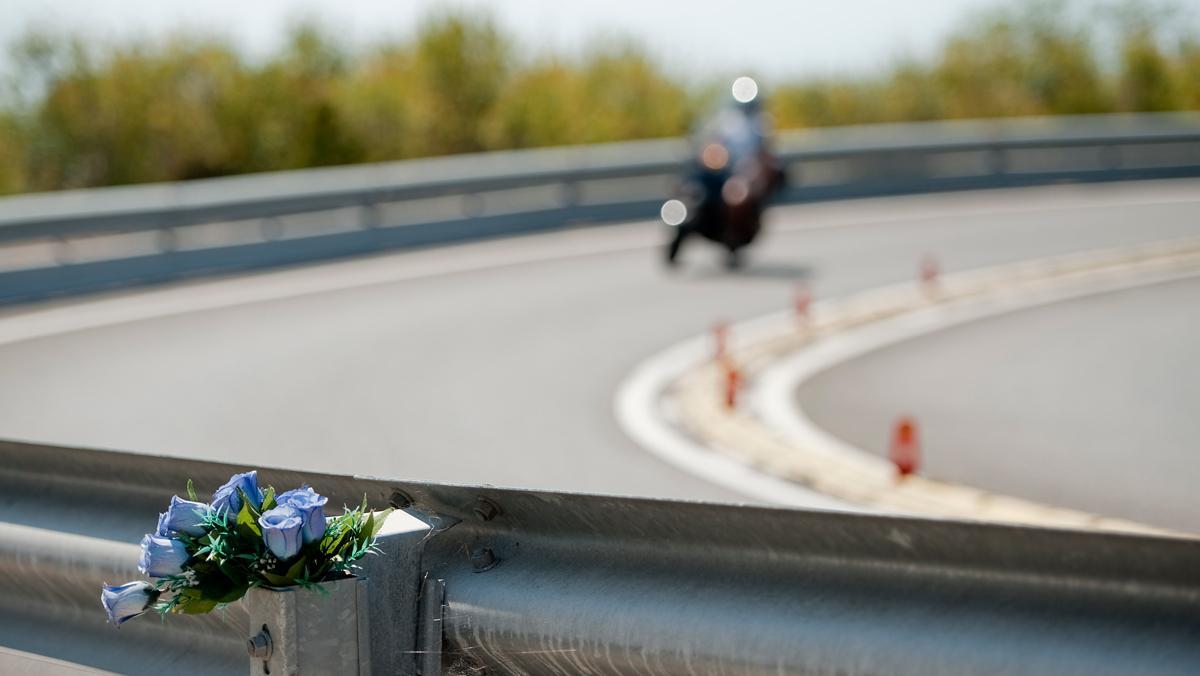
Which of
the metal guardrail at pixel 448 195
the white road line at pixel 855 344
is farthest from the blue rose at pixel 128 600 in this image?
the metal guardrail at pixel 448 195

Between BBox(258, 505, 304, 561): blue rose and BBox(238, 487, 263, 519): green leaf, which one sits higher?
BBox(238, 487, 263, 519): green leaf

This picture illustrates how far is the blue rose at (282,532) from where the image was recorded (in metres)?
2.96

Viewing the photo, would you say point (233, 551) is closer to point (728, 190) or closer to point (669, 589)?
point (669, 589)

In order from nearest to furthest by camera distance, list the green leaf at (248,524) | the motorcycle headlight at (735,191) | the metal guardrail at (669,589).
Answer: the metal guardrail at (669,589)
the green leaf at (248,524)
the motorcycle headlight at (735,191)

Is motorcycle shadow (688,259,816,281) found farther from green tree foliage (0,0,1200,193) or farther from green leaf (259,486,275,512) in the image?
green tree foliage (0,0,1200,193)

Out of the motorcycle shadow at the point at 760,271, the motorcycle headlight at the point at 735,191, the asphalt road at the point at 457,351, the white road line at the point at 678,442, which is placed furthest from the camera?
the motorcycle headlight at the point at 735,191

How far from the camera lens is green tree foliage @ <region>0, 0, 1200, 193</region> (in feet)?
136

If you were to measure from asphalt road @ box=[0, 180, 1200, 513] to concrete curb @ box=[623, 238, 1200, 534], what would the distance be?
0.50 meters

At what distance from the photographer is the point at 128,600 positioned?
309 centimetres

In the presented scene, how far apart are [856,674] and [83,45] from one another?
→ 41.9m

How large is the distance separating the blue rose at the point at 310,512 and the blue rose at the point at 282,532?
1cm

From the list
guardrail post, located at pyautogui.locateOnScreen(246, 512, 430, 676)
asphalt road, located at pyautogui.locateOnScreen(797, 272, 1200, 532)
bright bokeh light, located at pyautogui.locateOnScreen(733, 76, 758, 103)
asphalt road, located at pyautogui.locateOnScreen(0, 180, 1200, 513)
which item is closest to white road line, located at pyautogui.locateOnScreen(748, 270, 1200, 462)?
asphalt road, located at pyautogui.locateOnScreen(797, 272, 1200, 532)

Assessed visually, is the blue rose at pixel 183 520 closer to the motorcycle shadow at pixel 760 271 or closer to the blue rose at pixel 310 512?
the blue rose at pixel 310 512

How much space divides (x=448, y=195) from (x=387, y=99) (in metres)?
24.8
